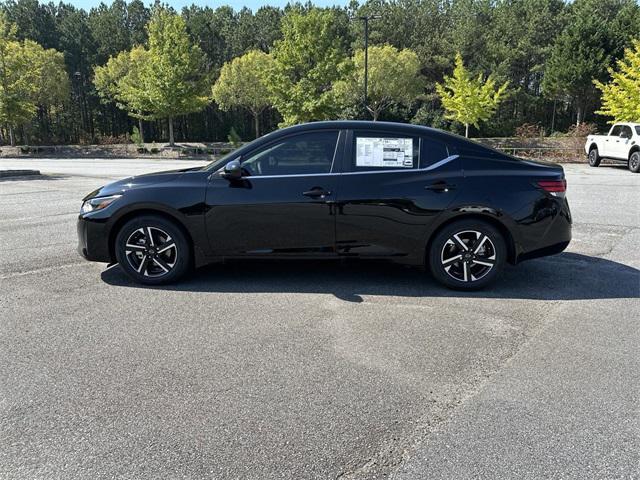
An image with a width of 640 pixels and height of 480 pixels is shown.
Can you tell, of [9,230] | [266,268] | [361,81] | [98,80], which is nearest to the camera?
[266,268]

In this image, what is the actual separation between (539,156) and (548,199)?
89.8 feet

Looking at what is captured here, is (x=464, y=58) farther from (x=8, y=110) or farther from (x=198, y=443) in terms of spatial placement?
(x=198, y=443)

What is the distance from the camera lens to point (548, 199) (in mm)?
5137

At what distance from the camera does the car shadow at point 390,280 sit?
5160 mm

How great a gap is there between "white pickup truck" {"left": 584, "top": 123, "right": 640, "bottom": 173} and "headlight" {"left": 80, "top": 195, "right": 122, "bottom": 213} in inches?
779

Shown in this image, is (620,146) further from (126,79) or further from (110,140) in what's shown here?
(110,140)

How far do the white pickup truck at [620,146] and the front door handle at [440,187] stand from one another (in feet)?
58.1

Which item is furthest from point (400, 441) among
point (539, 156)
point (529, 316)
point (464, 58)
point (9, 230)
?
point (464, 58)

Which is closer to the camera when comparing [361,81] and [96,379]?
[96,379]

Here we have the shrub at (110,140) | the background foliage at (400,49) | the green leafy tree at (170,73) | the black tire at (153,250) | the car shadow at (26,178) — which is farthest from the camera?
the shrub at (110,140)

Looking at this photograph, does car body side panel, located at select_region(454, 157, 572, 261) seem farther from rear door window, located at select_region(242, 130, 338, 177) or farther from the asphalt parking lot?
rear door window, located at select_region(242, 130, 338, 177)

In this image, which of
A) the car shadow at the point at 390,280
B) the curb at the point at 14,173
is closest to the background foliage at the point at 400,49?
the curb at the point at 14,173

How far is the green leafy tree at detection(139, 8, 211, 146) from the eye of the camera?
36.3 meters

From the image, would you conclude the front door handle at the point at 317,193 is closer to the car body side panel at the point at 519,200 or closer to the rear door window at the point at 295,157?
the rear door window at the point at 295,157
